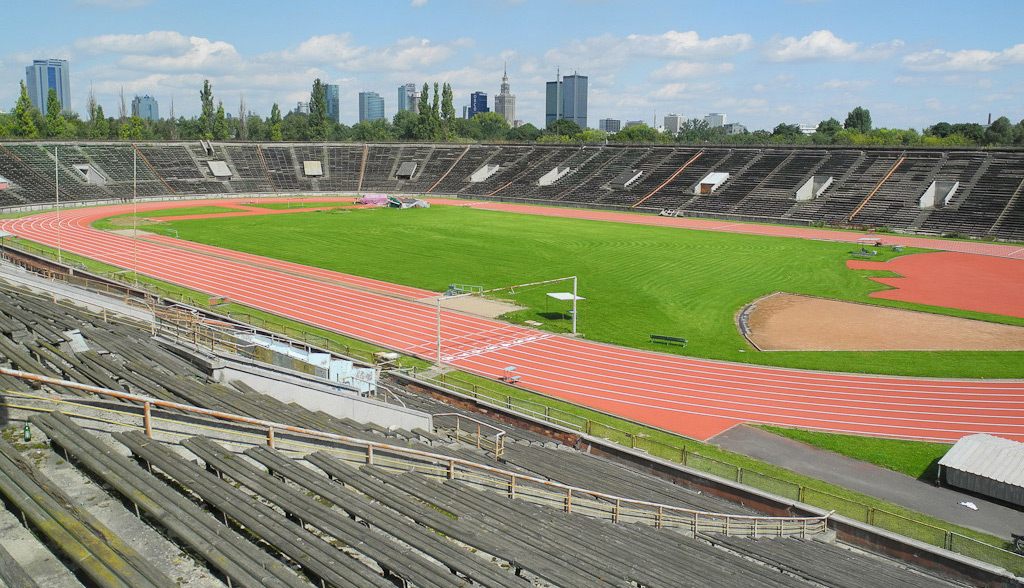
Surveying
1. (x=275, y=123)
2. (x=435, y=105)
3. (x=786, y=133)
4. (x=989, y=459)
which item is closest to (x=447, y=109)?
(x=435, y=105)

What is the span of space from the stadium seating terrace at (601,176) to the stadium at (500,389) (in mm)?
719

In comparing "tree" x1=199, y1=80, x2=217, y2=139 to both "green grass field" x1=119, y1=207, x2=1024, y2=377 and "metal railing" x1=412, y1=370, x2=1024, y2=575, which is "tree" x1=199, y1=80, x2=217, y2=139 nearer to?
"green grass field" x1=119, y1=207, x2=1024, y2=377

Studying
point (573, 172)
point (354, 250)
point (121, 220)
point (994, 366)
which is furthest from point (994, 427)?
point (573, 172)

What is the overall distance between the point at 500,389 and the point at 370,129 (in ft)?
467

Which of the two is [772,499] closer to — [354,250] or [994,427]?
[994,427]

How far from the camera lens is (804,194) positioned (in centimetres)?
7462

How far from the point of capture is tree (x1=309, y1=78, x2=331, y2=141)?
4734 inches

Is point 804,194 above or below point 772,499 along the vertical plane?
above

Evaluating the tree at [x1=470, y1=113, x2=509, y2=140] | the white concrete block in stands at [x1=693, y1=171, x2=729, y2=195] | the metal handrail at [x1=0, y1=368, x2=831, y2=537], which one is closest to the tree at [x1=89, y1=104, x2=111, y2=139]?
the tree at [x1=470, y1=113, x2=509, y2=140]

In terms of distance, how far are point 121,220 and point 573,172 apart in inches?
1995

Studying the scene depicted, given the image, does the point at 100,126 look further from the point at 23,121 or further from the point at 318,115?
the point at 318,115

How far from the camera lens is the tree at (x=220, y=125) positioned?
110562 millimetres

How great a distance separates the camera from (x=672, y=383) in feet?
82.9

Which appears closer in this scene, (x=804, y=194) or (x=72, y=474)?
(x=72, y=474)
